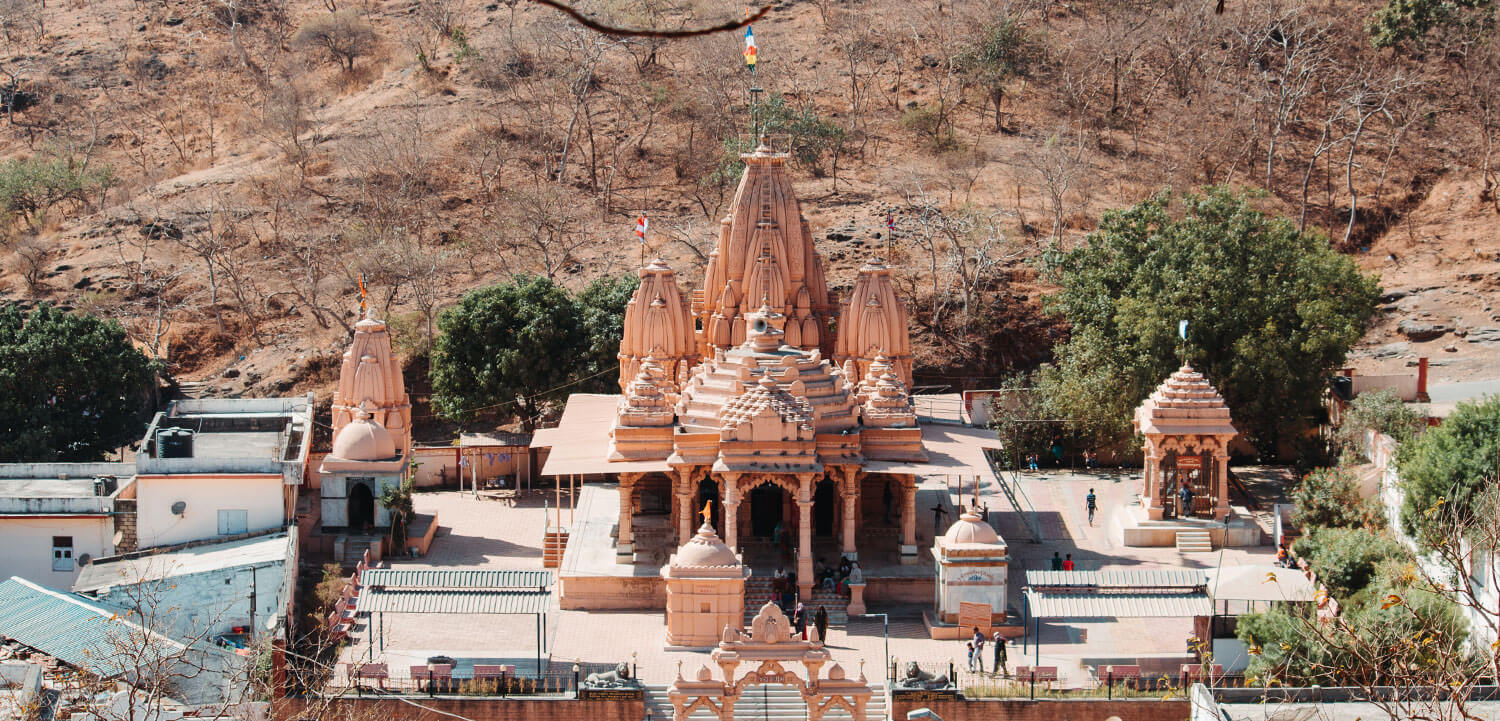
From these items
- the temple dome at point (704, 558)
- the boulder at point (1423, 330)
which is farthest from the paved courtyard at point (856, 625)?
the boulder at point (1423, 330)

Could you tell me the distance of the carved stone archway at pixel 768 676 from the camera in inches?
1065

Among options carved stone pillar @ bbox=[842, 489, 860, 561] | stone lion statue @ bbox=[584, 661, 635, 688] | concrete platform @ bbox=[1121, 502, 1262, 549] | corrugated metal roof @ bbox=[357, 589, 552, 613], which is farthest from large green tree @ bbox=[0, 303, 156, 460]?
concrete platform @ bbox=[1121, 502, 1262, 549]

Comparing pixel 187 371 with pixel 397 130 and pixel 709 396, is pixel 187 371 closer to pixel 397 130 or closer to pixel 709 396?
pixel 397 130

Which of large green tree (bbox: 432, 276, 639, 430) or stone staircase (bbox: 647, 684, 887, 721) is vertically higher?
large green tree (bbox: 432, 276, 639, 430)

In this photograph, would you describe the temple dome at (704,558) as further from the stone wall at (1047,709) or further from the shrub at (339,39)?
the shrub at (339,39)

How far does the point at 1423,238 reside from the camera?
5634 centimetres

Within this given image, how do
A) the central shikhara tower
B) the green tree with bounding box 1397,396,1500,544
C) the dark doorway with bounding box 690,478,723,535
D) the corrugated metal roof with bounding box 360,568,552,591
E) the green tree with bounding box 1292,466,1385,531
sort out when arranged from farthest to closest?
the dark doorway with bounding box 690,478,723,535 → the green tree with bounding box 1292,466,1385,531 → the central shikhara tower → the corrugated metal roof with bounding box 360,568,552,591 → the green tree with bounding box 1397,396,1500,544

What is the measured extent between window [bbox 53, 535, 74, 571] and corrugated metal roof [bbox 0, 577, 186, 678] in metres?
3.38

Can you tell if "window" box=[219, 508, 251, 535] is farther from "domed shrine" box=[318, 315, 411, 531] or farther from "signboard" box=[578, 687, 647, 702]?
"signboard" box=[578, 687, 647, 702]

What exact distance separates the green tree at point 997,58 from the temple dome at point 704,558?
113 ft

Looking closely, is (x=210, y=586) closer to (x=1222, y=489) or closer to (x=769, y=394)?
(x=769, y=394)

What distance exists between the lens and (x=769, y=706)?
29.6m

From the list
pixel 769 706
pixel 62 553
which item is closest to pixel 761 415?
pixel 769 706

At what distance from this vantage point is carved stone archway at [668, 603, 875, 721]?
88.7 ft
